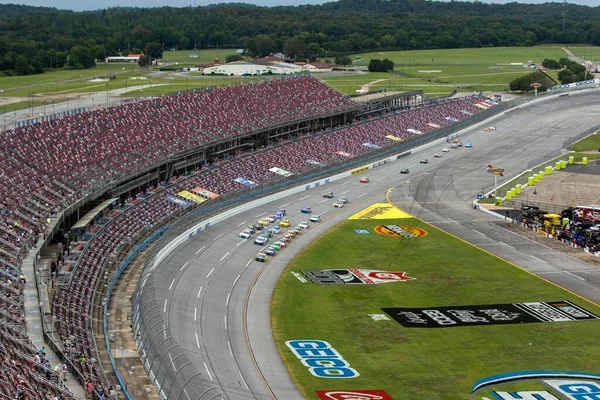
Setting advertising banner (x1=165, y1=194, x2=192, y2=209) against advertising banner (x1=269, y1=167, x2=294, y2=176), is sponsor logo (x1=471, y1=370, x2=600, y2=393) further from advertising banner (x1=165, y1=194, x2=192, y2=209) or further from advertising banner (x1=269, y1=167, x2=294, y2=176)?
advertising banner (x1=269, y1=167, x2=294, y2=176)

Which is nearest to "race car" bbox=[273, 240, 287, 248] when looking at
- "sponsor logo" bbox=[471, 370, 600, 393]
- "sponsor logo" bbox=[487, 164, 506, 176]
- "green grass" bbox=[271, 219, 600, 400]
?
"green grass" bbox=[271, 219, 600, 400]

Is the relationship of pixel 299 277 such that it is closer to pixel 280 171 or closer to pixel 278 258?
pixel 278 258

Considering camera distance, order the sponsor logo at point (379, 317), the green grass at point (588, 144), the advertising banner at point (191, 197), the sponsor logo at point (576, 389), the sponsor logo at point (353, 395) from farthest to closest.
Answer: the green grass at point (588, 144), the advertising banner at point (191, 197), the sponsor logo at point (379, 317), the sponsor logo at point (576, 389), the sponsor logo at point (353, 395)

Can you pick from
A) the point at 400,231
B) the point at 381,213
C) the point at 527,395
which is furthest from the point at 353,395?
the point at 381,213

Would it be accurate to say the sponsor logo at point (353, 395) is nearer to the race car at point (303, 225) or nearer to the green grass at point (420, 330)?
the green grass at point (420, 330)

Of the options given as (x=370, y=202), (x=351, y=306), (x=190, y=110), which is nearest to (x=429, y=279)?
(x=351, y=306)

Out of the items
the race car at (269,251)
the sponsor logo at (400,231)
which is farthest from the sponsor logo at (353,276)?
the sponsor logo at (400,231)

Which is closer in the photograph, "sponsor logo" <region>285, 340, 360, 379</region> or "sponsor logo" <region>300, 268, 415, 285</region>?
"sponsor logo" <region>285, 340, 360, 379</region>
